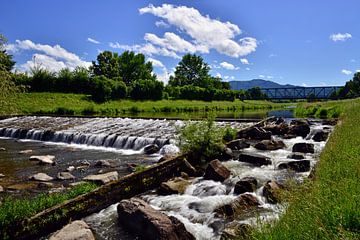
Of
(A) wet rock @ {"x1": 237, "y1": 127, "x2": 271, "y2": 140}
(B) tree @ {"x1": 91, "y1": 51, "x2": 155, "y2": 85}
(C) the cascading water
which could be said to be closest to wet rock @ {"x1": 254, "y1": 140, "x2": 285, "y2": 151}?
(A) wet rock @ {"x1": 237, "y1": 127, "x2": 271, "y2": 140}

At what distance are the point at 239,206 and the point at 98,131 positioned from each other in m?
20.8

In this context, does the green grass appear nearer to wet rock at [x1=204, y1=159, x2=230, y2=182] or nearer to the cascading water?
the cascading water

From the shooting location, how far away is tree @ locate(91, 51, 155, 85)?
10475 cm

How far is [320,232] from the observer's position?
3994 mm

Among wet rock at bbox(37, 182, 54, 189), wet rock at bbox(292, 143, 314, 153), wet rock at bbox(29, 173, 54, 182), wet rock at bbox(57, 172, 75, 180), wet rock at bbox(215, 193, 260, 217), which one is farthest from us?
wet rock at bbox(292, 143, 314, 153)

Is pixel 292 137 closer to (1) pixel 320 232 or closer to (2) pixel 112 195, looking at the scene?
(2) pixel 112 195

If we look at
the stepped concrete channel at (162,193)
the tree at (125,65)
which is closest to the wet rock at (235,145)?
the stepped concrete channel at (162,193)

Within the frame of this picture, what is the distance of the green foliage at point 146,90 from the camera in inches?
2776

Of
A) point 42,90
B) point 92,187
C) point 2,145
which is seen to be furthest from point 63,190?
point 42,90

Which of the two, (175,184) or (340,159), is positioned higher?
(340,159)

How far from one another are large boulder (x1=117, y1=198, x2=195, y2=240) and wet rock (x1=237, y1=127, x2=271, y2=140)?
1644cm

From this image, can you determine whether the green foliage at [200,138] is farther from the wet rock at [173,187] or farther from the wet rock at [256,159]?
the wet rock at [173,187]

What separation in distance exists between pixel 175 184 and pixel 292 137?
15342 mm

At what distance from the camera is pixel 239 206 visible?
9109mm
